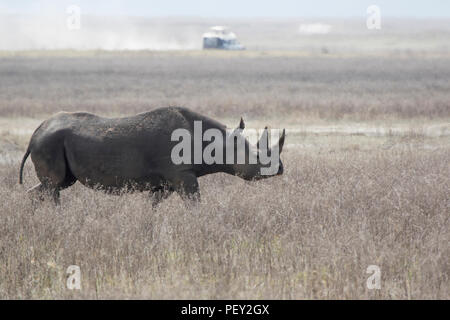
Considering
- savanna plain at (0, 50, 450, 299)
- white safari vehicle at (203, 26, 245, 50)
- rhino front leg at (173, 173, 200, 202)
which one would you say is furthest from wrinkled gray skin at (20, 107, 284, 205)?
white safari vehicle at (203, 26, 245, 50)

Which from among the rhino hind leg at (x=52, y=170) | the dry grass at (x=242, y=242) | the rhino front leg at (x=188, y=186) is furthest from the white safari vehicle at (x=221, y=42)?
the rhino front leg at (x=188, y=186)

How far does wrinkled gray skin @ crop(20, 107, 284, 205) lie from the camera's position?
8234 mm

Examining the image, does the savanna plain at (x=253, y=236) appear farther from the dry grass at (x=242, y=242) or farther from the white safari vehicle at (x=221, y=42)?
the white safari vehicle at (x=221, y=42)

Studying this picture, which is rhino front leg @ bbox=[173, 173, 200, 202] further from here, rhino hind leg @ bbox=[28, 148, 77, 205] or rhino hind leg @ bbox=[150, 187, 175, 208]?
rhino hind leg @ bbox=[28, 148, 77, 205]

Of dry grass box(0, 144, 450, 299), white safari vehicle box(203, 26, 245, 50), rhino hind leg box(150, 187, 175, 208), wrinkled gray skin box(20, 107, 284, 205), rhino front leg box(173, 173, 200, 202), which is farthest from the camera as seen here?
white safari vehicle box(203, 26, 245, 50)

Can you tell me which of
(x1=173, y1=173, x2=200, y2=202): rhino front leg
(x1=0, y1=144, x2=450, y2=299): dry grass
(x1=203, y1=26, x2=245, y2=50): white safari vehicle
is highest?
(x1=203, y1=26, x2=245, y2=50): white safari vehicle

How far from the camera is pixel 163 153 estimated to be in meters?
8.23

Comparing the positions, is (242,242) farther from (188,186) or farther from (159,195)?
(159,195)

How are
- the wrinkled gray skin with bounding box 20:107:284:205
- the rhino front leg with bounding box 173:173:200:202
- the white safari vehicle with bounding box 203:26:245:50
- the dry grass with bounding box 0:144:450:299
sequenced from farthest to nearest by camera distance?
the white safari vehicle with bounding box 203:26:245:50, the wrinkled gray skin with bounding box 20:107:284:205, the rhino front leg with bounding box 173:173:200:202, the dry grass with bounding box 0:144:450:299

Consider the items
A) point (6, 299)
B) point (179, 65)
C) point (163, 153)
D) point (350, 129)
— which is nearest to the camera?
point (6, 299)

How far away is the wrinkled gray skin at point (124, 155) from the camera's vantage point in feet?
27.0
